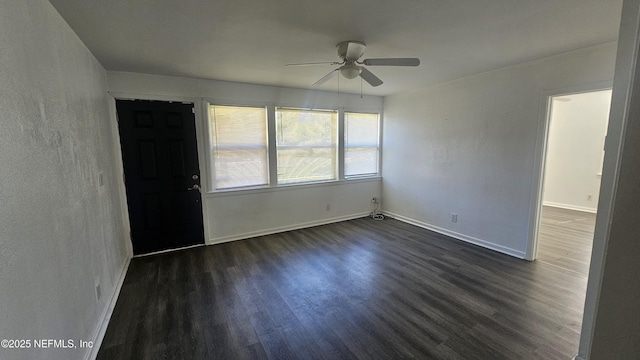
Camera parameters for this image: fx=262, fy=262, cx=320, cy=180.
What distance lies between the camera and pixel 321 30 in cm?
219

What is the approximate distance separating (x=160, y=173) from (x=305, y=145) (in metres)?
2.29

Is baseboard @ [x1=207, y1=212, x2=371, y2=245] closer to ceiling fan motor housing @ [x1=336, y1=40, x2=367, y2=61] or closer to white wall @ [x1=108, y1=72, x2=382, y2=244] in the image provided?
white wall @ [x1=108, y1=72, x2=382, y2=244]

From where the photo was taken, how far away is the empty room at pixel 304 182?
1.34m

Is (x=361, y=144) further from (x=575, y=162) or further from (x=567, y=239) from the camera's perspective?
(x=575, y=162)

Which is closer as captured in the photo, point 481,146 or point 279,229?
point 481,146

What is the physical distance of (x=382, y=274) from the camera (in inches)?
119

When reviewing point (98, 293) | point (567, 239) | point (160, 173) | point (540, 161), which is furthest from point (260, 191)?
point (567, 239)

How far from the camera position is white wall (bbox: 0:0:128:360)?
1113 millimetres

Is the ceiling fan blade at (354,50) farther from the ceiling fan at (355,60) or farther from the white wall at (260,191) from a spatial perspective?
the white wall at (260,191)

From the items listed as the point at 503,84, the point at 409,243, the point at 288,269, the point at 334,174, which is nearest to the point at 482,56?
the point at 503,84

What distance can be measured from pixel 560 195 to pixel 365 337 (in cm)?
670

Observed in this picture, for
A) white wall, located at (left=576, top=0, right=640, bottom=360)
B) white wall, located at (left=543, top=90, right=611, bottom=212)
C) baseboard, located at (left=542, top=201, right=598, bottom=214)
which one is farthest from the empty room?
white wall, located at (left=543, top=90, right=611, bottom=212)

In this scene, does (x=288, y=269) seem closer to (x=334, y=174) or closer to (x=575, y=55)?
(x=334, y=174)

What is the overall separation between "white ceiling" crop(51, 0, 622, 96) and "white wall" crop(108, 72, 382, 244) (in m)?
0.34
